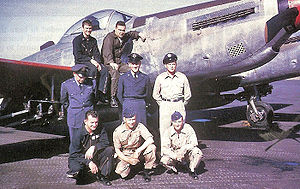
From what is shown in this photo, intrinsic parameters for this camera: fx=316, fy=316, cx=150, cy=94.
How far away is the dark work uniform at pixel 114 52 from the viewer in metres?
5.21

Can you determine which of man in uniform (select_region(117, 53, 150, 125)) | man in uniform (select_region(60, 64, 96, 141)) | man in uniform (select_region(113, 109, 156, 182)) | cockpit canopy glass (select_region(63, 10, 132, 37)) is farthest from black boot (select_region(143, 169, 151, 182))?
cockpit canopy glass (select_region(63, 10, 132, 37))

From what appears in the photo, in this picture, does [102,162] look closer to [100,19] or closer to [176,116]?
[176,116]

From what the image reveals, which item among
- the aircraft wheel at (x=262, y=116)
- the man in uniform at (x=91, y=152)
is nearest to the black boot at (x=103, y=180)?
the man in uniform at (x=91, y=152)

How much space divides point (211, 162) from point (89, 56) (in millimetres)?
2656

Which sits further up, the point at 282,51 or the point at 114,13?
the point at 114,13

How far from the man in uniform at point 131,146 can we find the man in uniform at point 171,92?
1.48ft

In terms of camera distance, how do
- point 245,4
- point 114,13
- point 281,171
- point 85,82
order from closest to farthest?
point 281,171 → point 85,82 → point 245,4 → point 114,13

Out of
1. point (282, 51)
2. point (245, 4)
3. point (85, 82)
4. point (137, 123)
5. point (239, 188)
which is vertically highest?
point (245, 4)

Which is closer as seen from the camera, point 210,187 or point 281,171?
point 210,187

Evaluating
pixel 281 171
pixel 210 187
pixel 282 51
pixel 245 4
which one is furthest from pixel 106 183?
pixel 282 51

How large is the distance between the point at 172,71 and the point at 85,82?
4.38ft

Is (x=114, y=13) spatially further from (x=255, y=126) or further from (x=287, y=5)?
(x=255, y=126)

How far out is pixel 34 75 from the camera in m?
5.88

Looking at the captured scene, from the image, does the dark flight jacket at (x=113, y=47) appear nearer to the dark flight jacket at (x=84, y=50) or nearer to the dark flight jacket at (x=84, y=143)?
the dark flight jacket at (x=84, y=50)
